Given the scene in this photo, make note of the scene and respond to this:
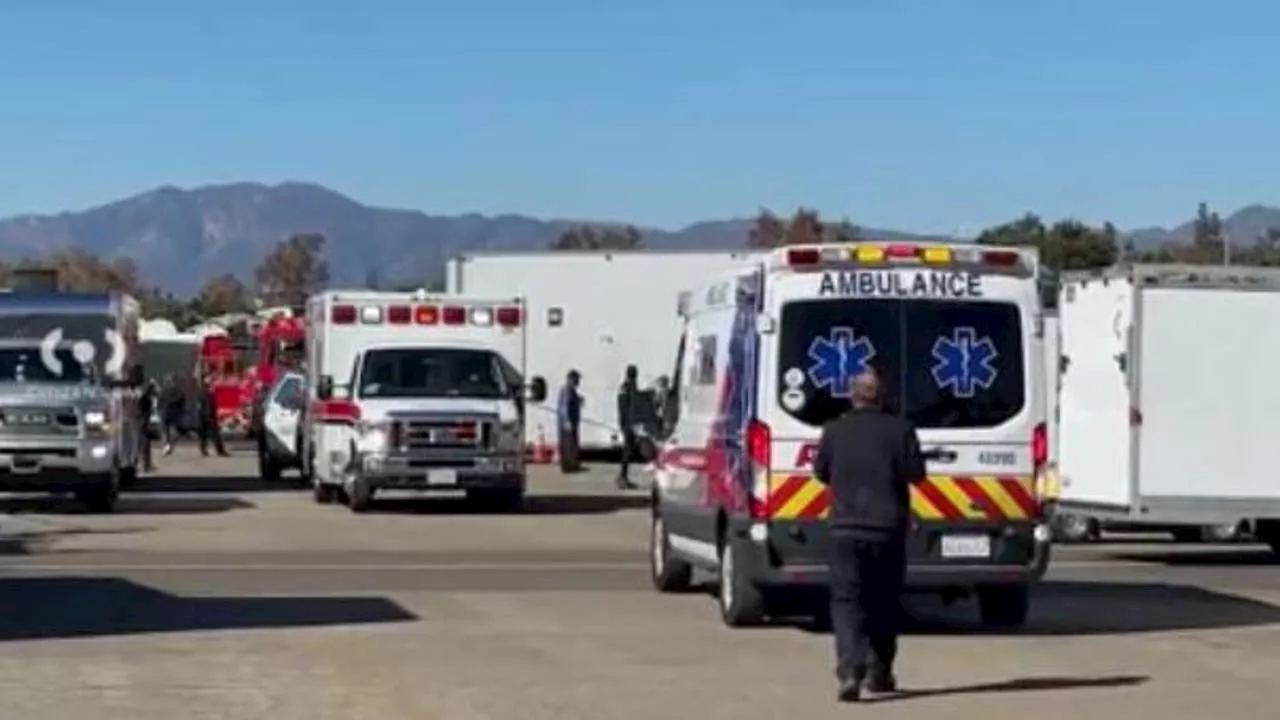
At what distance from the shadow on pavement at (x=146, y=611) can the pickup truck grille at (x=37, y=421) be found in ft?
34.4

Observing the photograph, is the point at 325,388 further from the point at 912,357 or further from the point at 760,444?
the point at 912,357

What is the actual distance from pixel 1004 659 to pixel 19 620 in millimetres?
7055

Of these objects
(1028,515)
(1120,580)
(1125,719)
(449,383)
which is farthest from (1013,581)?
(449,383)

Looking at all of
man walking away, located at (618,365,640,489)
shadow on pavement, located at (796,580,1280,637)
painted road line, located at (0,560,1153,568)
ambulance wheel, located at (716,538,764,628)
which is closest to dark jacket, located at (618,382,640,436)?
man walking away, located at (618,365,640,489)

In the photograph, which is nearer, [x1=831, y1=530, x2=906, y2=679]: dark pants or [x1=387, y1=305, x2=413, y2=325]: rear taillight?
[x1=831, y1=530, x2=906, y2=679]: dark pants

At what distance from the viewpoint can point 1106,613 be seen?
68.1 ft

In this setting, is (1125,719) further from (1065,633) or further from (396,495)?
(396,495)

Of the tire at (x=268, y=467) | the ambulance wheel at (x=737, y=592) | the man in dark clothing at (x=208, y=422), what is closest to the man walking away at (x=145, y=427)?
the tire at (x=268, y=467)

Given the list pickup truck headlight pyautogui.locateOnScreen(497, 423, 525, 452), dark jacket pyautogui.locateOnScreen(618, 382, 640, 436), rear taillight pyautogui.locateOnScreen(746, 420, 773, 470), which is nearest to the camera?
rear taillight pyautogui.locateOnScreen(746, 420, 773, 470)

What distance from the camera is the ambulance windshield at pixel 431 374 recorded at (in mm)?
33719

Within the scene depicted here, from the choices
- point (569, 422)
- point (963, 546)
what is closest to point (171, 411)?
point (569, 422)

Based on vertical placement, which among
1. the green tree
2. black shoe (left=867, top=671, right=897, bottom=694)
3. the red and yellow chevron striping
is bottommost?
black shoe (left=867, top=671, right=897, bottom=694)

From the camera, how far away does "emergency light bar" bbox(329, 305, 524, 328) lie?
34562 millimetres

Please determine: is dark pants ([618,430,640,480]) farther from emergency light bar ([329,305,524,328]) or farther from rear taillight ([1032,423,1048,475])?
rear taillight ([1032,423,1048,475])
